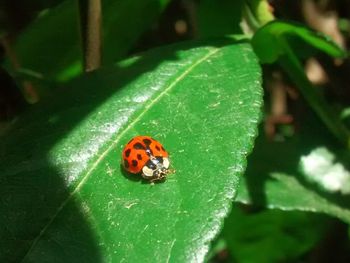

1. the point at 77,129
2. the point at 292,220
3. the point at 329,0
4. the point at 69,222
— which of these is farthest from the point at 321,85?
the point at 69,222

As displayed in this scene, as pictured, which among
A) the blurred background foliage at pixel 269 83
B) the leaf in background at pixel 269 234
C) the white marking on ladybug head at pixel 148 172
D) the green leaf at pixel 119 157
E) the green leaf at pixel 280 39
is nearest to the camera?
the green leaf at pixel 119 157

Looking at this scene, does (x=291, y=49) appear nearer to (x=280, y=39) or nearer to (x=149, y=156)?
(x=280, y=39)

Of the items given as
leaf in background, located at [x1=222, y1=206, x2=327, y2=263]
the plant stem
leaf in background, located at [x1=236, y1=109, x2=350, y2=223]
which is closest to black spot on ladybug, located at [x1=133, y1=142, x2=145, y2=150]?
the plant stem

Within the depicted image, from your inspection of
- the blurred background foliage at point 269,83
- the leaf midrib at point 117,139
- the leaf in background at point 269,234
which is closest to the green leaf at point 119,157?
the leaf midrib at point 117,139

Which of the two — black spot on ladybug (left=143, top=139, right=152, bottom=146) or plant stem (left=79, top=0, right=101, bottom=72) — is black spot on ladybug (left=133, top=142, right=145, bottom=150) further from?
plant stem (left=79, top=0, right=101, bottom=72)

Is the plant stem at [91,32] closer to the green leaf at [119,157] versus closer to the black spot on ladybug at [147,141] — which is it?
the green leaf at [119,157]

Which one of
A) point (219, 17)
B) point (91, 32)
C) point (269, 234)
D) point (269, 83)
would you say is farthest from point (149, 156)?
point (269, 83)

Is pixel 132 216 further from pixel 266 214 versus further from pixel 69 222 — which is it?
pixel 266 214
